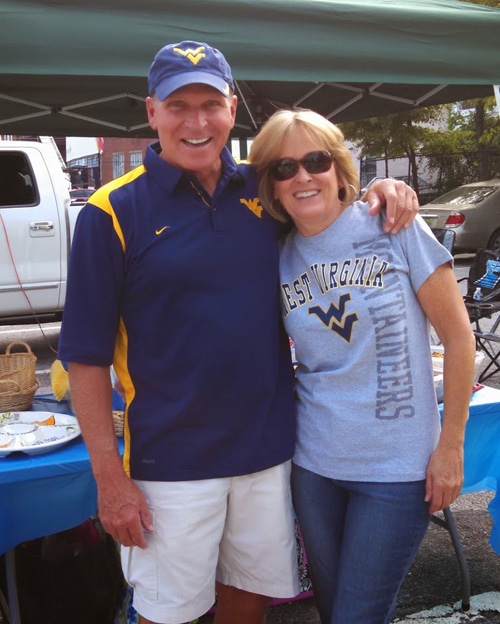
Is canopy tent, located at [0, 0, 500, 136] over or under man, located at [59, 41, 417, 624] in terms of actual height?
over

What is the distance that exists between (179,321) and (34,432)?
0.99 meters

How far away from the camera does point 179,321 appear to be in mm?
1668

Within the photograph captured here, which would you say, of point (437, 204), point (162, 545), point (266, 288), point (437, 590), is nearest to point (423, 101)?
point (437, 590)

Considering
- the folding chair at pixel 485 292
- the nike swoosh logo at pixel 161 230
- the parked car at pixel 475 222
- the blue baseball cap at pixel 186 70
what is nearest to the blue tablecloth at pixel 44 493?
the nike swoosh logo at pixel 161 230

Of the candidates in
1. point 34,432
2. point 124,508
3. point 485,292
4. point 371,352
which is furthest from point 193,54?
point 485,292

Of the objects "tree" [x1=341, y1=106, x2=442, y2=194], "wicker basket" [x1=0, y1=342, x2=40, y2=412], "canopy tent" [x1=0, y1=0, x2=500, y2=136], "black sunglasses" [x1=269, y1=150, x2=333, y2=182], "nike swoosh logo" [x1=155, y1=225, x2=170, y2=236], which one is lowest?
"wicker basket" [x1=0, y1=342, x2=40, y2=412]

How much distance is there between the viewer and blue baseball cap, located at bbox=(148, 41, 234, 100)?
1.71m

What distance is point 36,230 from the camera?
6.80 meters

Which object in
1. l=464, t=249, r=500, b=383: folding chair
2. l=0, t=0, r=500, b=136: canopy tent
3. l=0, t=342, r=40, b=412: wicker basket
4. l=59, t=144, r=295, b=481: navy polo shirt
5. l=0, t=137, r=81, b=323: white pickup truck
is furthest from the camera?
l=0, t=137, r=81, b=323: white pickup truck

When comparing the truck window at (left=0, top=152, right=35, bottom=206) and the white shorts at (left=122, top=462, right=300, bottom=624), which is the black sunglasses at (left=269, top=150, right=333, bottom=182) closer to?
the white shorts at (left=122, top=462, right=300, bottom=624)

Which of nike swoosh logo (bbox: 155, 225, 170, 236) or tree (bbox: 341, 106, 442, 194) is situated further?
tree (bbox: 341, 106, 442, 194)

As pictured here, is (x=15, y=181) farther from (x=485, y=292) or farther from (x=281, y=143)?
(x=281, y=143)

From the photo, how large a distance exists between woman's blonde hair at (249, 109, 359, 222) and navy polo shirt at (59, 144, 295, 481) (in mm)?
120

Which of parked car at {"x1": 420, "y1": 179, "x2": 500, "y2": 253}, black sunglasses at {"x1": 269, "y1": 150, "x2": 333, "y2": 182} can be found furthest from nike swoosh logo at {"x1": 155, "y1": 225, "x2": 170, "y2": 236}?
parked car at {"x1": 420, "y1": 179, "x2": 500, "y2": 253}
